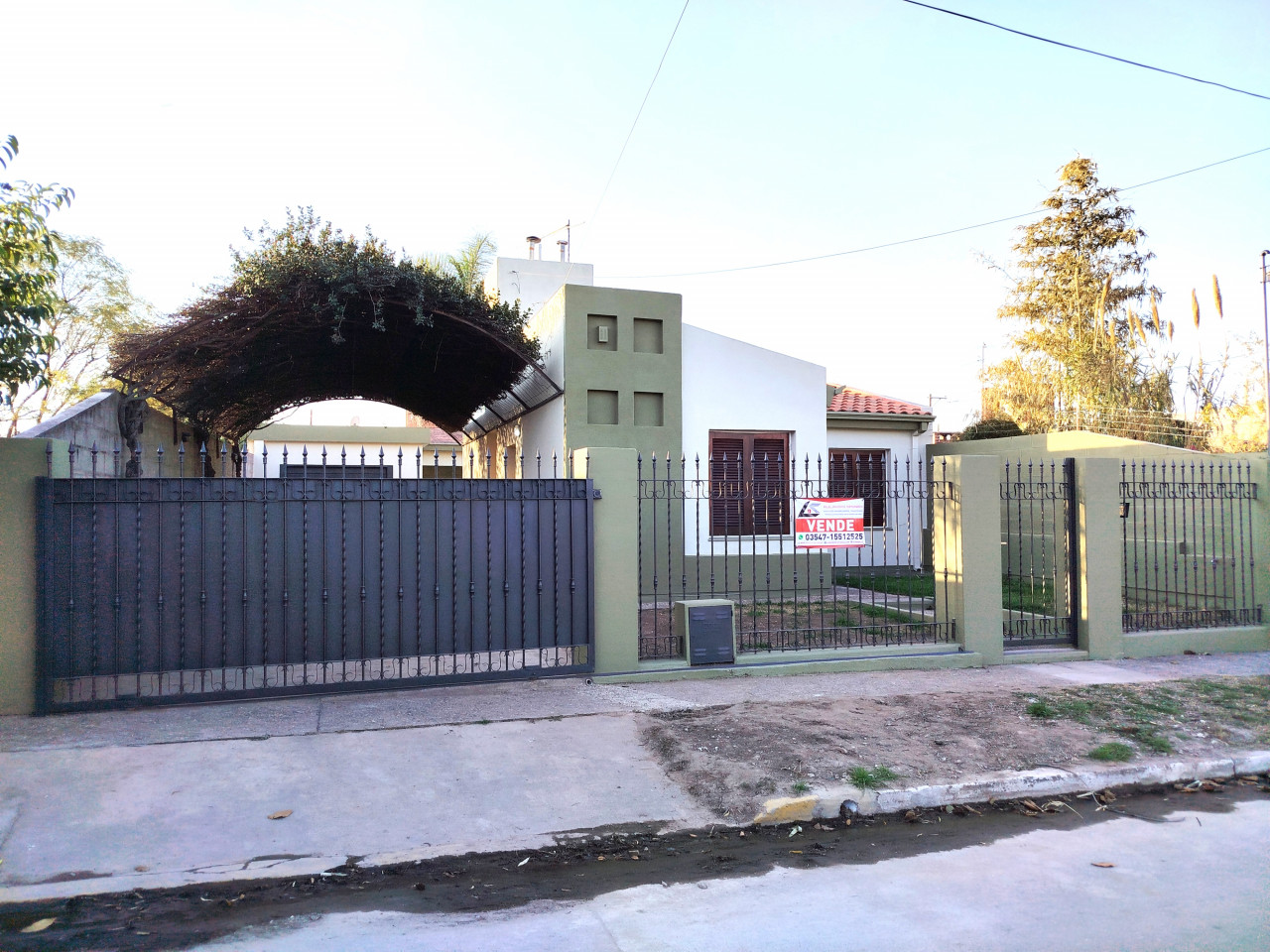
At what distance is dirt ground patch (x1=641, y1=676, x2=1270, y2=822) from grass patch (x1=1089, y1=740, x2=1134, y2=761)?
59 mm

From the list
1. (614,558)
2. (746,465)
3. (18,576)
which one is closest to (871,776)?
(614,558)

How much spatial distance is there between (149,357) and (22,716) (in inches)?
256

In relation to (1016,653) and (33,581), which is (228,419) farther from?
(1016,653)

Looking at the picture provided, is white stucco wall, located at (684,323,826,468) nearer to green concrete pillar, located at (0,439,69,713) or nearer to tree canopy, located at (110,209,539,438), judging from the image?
tree canopy, located at (110,209,539,438)

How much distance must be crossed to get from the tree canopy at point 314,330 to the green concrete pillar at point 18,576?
16.9 feet

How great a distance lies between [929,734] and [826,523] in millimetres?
3048

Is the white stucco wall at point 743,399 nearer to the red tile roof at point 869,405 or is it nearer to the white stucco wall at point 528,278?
the red tile roof at point 869,405

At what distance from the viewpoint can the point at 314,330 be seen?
519 inches

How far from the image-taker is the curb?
533 centimetres

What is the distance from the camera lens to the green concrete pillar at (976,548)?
931 cm

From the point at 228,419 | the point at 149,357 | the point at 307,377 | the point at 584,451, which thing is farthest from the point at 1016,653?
the point at 228,419

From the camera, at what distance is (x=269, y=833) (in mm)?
4785

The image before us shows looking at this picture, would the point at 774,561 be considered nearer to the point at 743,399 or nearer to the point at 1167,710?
the point at 743,399

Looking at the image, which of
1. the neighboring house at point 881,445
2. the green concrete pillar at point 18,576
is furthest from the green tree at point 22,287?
the neighboring house at point 881,445
